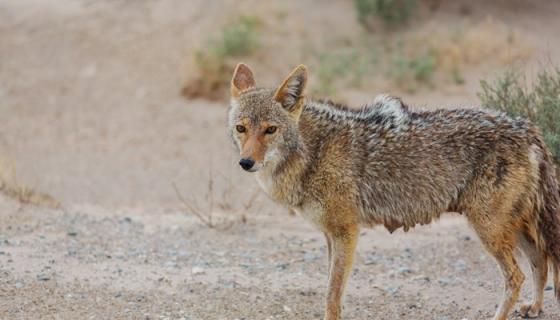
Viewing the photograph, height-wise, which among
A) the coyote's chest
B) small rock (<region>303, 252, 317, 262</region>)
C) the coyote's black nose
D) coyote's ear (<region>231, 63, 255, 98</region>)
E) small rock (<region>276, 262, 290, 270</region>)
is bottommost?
small rock (<region>303, 252, 317, 262</region>)

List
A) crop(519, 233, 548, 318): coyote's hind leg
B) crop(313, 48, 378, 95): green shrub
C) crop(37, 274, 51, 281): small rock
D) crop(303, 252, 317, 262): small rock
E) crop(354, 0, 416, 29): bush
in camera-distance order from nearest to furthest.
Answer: crop(519, 233, 548, 318): coyote's hind leg < crop(37, 274, 51, 281): small rock < crop(303, 252, 317, 262): small rock < crop(313, 48, 378, 95): green shrub < crop(354, 0, 416, 29): bush

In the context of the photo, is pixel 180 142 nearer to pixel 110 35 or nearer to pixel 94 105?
pixel 94 105

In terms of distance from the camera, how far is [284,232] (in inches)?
383

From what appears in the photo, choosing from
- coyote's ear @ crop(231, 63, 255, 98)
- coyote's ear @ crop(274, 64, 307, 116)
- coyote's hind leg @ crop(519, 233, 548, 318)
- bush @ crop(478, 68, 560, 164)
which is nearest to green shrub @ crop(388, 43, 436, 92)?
bush @ crop(478, 68, 560, 164)

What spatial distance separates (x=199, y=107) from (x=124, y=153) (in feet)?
7.34

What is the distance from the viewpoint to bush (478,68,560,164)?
26.6 feet

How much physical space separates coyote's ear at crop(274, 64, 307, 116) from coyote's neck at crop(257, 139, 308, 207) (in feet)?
1.02

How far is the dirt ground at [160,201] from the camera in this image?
23.5 feet

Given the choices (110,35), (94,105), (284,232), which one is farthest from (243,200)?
(110,35)

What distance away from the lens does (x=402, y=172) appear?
6.46 m

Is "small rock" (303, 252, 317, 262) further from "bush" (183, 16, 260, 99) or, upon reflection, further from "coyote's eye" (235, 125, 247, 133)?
"bush" (183, 16, 260, 99)

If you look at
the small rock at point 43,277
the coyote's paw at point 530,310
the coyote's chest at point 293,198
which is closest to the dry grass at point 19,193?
the small rock at point 43,277

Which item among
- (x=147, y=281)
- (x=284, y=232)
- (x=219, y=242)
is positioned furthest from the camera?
(x=284, y=232)

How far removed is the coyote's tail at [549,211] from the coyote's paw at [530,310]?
0.41m
